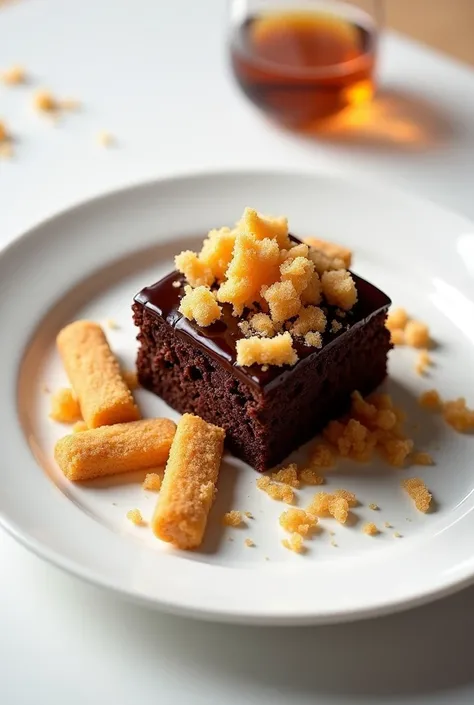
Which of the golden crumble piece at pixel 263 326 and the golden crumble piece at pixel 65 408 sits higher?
the golden crumble piece at pixel 263 326

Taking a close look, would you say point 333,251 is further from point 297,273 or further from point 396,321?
point 297,273

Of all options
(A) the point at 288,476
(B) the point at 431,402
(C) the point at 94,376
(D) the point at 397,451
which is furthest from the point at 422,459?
(C) the point at 94,376

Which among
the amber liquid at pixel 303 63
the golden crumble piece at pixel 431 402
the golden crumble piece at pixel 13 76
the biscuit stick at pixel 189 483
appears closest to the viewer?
the biscuit stick at pixel 189 483

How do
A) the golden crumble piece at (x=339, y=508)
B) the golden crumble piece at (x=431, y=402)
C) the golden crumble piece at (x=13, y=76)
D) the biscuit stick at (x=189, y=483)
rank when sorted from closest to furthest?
the biscuit stick at (x=189, y=483)
the golden crumble piece at (x=339, y=508)
the golden crumble piece at (x=431, y=402)
the golden crumble piece at (x=13, y=76)

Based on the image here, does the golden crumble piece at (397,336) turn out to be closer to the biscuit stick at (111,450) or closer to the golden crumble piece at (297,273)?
the golden crumble piece at (297,273)

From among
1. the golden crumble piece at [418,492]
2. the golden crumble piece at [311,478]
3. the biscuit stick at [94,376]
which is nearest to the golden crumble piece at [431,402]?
the golden crumble piece at [418,492]

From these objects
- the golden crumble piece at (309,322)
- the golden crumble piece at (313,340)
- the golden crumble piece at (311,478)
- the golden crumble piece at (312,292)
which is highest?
the golden crumble piece at (312,292)

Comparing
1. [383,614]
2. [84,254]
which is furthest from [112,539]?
[84,254]

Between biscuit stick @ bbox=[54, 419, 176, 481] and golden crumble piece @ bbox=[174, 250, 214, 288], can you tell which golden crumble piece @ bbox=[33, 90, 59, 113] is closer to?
golden crumble piece @ bbox=[174, 250, 214, 288]
